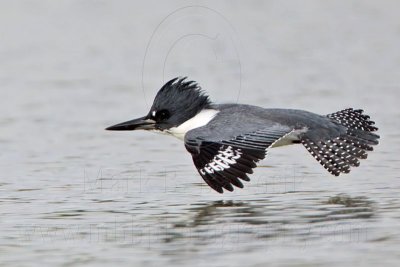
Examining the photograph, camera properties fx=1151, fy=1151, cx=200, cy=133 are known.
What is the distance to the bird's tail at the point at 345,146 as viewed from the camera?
776 cm

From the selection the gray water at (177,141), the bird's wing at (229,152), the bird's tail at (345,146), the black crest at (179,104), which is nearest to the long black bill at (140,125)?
the black crest at (179,104)

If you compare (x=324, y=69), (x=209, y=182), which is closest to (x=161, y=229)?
(x=209, y=182)

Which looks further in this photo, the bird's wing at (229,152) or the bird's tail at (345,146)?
the bird's tail at (345,146)

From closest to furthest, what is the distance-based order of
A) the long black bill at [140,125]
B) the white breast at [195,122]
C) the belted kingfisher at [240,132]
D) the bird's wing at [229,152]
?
the bird's wing at [229,152]
the belted kingfisher at [240,132]
the white breast at [195,122]
the long black bill at [140,125]

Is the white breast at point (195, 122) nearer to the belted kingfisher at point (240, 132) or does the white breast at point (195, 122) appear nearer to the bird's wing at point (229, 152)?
the belted kingfisher at point (240, 132)

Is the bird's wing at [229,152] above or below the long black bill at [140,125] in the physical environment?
below

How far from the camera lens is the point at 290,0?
15.3 meters

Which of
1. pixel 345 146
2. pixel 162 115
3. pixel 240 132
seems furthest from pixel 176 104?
pixel 345 146

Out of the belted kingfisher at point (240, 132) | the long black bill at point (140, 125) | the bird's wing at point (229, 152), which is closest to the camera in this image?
the bird's wing at point (229, 152)

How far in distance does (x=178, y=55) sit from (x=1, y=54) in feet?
6.55

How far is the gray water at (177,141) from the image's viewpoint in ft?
20.1

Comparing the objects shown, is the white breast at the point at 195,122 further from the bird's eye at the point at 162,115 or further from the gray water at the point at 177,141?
the gray water at the point at 177,141

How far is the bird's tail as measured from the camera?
25.5ft

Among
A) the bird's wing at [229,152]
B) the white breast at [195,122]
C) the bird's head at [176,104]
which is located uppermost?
the bird's head at [176,104]
